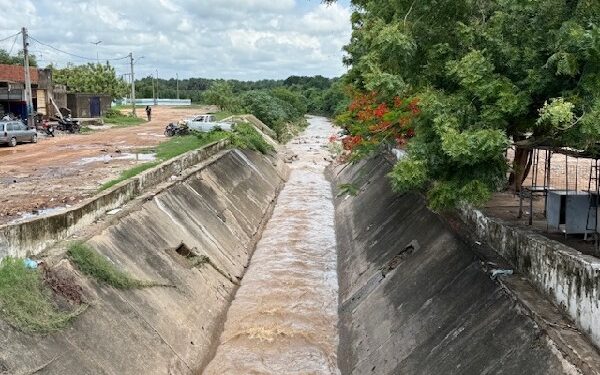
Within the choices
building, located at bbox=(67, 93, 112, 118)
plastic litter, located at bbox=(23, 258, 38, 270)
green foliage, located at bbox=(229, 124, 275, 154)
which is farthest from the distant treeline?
plastic litter, located at bbox=(23, 258, 38, 270)

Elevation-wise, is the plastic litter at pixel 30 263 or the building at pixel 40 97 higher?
the building at pixel 40 97

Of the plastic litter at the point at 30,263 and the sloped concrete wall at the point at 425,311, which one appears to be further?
the plastic litter at the point at 30,263

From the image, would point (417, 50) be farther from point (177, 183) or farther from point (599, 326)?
point (177, 183)

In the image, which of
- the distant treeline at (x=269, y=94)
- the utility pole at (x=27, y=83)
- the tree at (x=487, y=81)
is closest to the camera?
the tree at (x=487, y=81)

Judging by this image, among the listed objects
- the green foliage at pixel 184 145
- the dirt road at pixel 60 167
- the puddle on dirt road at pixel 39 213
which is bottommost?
the puddle on dirt road at pixel 39 213

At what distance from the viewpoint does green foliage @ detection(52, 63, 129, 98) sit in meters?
81.2

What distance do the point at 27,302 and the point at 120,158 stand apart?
1964 cm

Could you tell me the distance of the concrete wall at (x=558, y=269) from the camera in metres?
8.64

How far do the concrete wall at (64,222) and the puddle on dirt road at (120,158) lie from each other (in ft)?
24.8

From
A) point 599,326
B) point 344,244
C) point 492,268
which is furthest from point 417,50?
point 344,244

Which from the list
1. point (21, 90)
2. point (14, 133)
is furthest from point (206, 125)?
point (21, 90)

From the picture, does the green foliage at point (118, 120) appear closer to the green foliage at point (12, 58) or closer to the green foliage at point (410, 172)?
the green foliage at point (12, 58)

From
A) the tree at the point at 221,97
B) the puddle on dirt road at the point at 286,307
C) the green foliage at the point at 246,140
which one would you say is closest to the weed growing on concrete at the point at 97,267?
the puddle on dirt road at the point at 286,307

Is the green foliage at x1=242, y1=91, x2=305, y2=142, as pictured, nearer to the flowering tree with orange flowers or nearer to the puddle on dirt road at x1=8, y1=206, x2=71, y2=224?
the flowering tree with orange flowers
